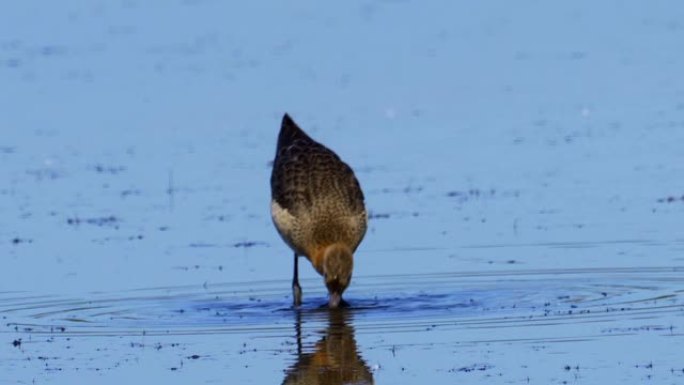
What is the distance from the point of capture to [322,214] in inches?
568

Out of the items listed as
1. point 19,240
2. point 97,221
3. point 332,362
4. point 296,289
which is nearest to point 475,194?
point 97,221

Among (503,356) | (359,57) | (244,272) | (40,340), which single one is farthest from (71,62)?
(503,356)

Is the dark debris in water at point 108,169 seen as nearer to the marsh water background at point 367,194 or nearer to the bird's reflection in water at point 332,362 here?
the marsh water background at point 367,194

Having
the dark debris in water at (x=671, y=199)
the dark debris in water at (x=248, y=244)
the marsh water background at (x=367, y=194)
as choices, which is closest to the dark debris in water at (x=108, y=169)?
the marsh water background at (x=367, y=194)

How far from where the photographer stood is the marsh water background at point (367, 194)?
12.3 m

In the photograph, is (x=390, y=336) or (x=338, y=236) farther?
(x=338, y=236)

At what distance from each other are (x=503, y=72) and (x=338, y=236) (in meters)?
11.5

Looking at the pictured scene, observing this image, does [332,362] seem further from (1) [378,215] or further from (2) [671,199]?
(2) [671,199]

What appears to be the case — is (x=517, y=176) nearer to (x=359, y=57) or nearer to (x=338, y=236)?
(x=338, y=236)

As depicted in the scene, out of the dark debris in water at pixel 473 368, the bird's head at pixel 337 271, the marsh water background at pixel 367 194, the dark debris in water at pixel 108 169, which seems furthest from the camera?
the dark debris in water at pixel 108 169

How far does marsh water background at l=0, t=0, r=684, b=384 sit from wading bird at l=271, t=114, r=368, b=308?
29cm

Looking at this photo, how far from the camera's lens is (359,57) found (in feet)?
91.0

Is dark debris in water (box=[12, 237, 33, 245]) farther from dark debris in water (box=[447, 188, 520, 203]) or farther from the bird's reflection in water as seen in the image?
the bird's reflection in water

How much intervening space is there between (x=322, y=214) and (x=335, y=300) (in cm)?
70
